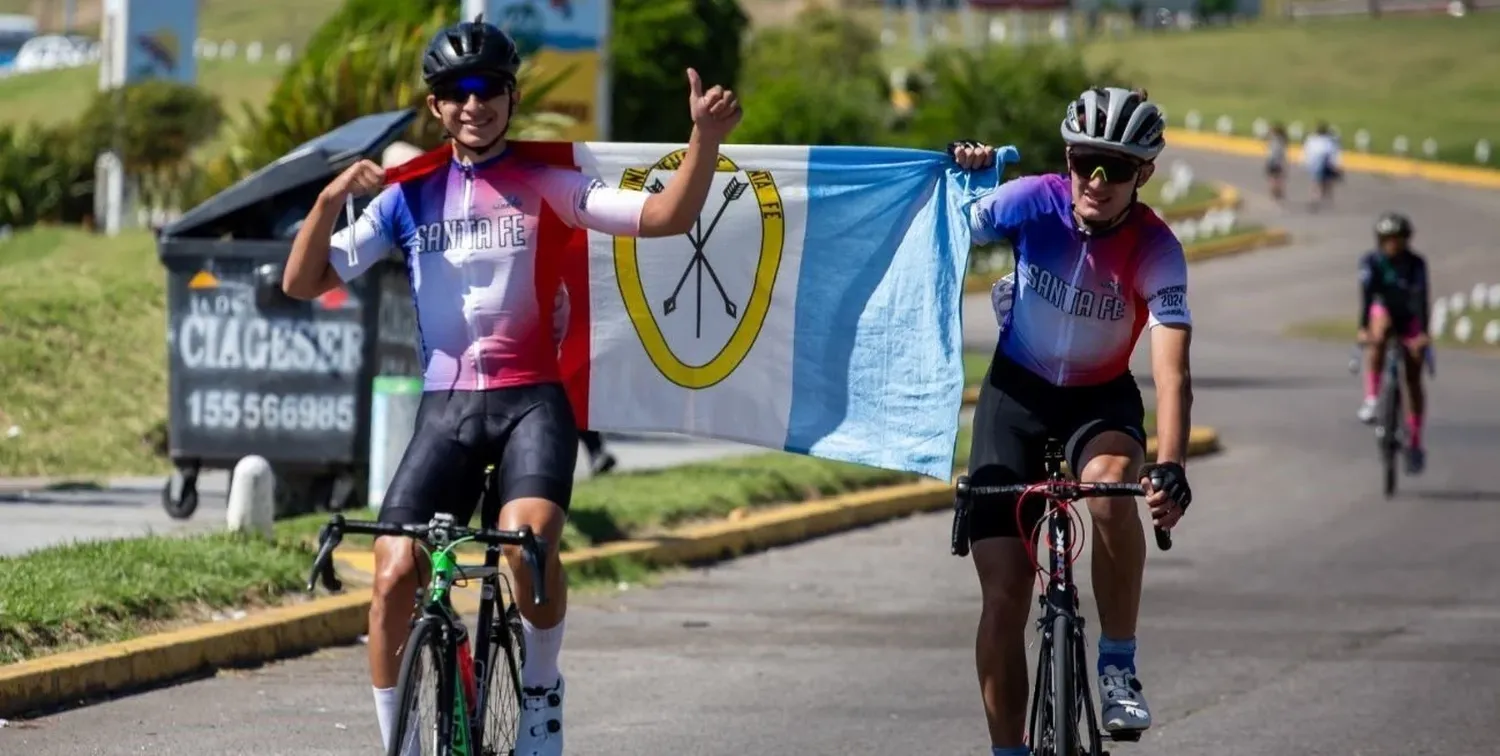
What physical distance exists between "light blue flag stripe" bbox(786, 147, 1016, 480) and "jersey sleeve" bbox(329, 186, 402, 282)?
1701 millimetres

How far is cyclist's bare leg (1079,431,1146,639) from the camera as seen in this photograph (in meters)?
6.96

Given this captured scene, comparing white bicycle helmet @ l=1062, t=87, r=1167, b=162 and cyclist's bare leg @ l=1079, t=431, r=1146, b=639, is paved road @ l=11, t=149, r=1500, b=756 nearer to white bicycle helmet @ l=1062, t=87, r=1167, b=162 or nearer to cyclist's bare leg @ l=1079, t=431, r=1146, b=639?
cyclist's bare leg @ l=1079, t=431, r=1146, b=639

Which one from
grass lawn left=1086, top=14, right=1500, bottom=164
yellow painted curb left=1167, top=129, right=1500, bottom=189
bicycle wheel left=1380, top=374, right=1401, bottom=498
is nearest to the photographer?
bicycle wheel left=1380, top=374, right=1401, bottom=498

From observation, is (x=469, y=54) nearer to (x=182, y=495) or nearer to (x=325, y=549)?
(x=325, y=549)

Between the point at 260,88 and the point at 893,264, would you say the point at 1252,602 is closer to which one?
the point at 893,264

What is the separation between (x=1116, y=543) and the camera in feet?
23.0

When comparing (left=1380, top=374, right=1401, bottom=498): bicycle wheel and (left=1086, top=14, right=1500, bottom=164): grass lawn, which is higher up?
(left=1086, top=14, right=1500, bottom=164): grass lawn

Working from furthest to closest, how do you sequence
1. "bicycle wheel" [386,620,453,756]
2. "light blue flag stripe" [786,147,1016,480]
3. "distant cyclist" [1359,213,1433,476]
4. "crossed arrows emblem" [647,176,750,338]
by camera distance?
"distant cyclist" [1359,213,1433,476] < "crossed arrows emblem" [647,176,750,338] < "light blue flag stripe" [786,147,1016,480] < "bicycle wheel" [386,620,453,756]

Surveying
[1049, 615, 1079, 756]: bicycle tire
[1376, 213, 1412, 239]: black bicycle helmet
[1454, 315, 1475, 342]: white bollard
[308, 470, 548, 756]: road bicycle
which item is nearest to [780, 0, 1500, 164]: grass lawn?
[1454, 315, 1475, 342]: white bollard

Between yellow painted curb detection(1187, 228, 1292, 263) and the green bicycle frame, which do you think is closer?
the green bicycle frame

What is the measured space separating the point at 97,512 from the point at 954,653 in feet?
17.1

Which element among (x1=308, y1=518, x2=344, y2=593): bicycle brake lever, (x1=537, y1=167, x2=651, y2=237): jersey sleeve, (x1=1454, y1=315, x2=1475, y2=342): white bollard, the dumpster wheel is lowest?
the dumpster wheel

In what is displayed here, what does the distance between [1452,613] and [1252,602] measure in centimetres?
95

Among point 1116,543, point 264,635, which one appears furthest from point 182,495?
point 1116,543
